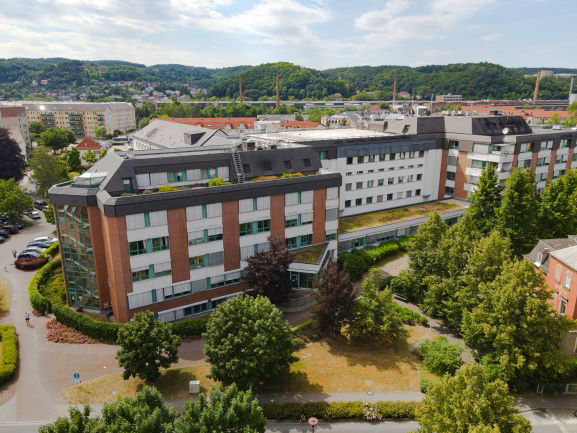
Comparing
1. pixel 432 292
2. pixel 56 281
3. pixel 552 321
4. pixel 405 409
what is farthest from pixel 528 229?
pixel 56 281

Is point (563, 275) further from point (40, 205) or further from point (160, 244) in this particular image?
point (40, 205)

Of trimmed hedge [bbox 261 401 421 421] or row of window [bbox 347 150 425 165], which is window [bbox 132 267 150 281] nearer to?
trimmed hedge [bbox 261 401 421 421]

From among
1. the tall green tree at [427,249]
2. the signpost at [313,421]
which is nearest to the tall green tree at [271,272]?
the tall green tree at [427,249]

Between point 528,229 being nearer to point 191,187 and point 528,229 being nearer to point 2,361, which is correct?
point 191,187

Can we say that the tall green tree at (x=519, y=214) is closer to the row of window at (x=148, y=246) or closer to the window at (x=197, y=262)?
the window at (x=197, y=262)

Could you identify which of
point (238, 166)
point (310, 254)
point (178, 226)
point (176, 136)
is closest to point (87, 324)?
point (178, 226)
